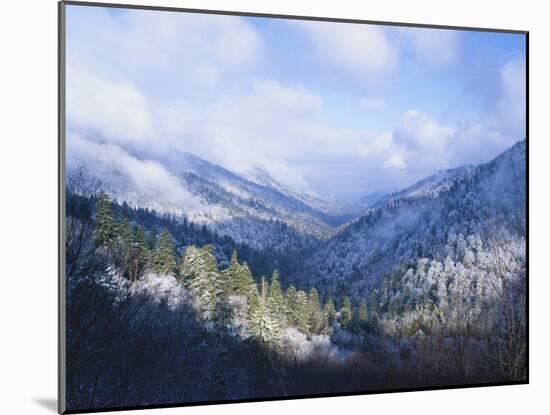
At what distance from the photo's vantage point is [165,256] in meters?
7.10

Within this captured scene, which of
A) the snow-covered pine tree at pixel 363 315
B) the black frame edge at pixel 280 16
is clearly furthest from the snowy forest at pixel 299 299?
the black frame edge at pixel 280 16

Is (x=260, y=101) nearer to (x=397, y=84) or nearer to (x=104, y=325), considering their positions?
(x=397, y=84)

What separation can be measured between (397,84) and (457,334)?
2055mm

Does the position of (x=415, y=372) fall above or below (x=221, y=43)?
below

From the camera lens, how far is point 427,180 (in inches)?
309

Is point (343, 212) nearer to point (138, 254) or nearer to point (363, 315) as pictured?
point (363, 315)

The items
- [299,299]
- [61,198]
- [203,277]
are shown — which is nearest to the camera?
[61,198]

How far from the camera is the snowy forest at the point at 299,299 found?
6945 millimetres

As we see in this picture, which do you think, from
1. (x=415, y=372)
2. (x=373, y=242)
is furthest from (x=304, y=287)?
(x=415, y=372)

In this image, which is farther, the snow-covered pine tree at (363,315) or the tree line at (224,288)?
the snow-covered pine tree at (363,315)

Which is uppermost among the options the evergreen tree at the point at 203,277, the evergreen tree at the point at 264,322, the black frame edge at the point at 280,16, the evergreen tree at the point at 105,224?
the black frame edge at the point at 280,16

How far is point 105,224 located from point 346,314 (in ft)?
6.55

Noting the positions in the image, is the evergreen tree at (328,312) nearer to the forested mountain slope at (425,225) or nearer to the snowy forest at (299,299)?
the snowy forest at (299,299)

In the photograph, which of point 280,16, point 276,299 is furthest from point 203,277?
point 280,16
